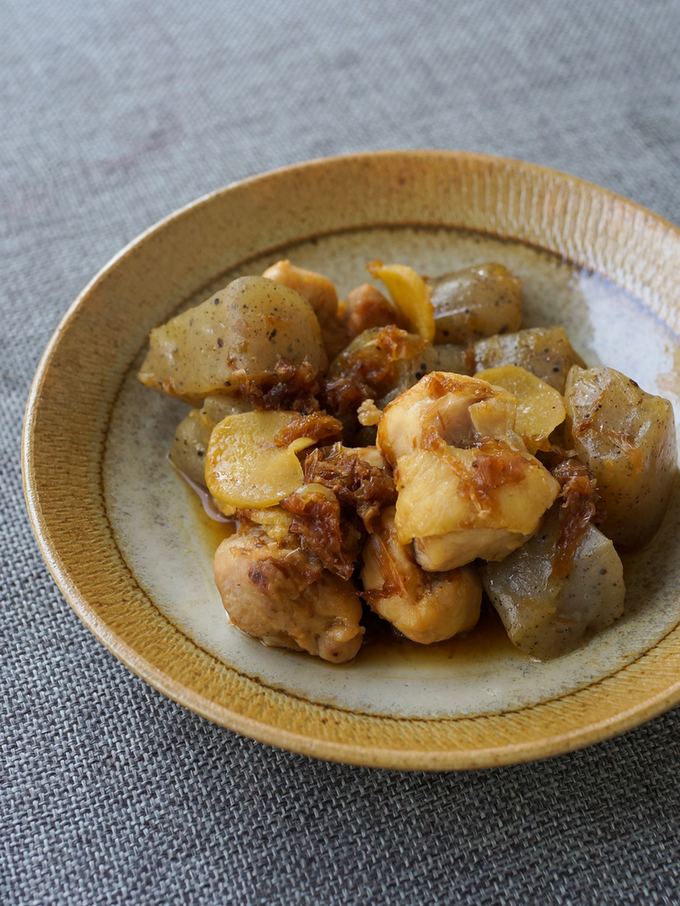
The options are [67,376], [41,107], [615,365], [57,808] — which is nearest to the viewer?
[57,808]

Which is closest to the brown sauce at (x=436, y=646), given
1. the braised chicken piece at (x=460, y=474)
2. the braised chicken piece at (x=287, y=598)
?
the braised chicken piece at (x=287, y=598)

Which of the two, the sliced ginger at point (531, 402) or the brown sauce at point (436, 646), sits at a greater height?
the sliced ginger at point (531, 402)

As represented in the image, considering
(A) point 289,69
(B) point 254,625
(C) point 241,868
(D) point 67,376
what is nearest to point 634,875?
(C) point 241,868

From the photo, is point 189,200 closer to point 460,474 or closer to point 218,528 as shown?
point 218,528

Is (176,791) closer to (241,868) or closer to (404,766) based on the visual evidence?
(241,868)

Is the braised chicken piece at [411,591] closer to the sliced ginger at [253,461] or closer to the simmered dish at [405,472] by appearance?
the simmered dish at [405,472]

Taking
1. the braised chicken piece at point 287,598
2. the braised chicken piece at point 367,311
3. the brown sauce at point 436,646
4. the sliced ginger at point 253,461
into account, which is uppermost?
the braised chicken piece at point 367,311

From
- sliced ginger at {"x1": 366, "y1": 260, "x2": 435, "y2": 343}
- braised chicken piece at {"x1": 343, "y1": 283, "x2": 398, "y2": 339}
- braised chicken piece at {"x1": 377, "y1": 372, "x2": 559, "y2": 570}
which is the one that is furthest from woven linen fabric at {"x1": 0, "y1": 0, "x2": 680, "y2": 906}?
sliced ginger at {"x1": 366, "y1": 260, "x2": 435, "y2": 343}
